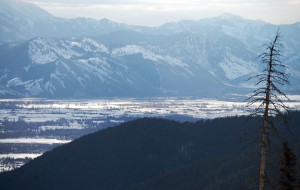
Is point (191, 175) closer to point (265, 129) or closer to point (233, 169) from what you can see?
point (233, 169)

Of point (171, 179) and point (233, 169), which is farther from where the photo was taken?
point (171, 179)

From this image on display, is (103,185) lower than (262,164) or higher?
lower

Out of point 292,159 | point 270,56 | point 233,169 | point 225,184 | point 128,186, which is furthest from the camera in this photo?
point 128,186

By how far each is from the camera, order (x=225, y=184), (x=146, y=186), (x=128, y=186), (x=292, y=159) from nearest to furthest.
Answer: (x=292, y=159)
(x=225, y=184)
(x=146, y=186)
(x=128, y=186)

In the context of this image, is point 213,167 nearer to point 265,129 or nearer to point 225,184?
point 225,184

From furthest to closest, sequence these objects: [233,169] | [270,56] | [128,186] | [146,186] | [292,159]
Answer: [128,186]
[146,186]
[233,169]
[292,159]
[270,56]

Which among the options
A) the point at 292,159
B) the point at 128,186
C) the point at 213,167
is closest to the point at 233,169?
the point at 213,167

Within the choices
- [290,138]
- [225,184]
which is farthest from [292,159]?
[290,138]

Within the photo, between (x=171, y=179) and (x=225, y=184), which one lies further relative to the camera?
(x=171, y=179)

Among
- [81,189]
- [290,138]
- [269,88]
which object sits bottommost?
[81,189]
